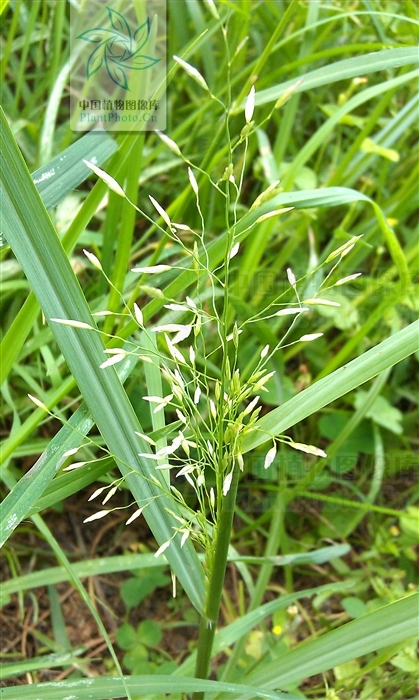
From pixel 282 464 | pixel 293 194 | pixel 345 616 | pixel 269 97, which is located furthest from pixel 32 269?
pixel 345 616

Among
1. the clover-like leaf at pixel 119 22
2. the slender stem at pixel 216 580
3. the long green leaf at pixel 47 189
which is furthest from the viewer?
the clover-like leaf at pixel 119 22

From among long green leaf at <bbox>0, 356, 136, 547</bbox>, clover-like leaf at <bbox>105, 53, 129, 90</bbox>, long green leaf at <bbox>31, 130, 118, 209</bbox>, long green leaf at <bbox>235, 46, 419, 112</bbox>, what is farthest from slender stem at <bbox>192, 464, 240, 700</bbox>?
clover-like leaf at <bbox>105, 53, 129, 90</bbox>

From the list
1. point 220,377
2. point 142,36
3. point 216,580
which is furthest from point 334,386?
point 142,36

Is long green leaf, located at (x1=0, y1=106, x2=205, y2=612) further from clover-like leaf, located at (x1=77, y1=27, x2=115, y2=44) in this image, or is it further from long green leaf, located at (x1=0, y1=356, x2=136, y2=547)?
clover-like leaf, located at (x1=77, y1=27, x2=115, y2=44)

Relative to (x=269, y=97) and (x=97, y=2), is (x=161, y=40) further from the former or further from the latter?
(x=269, y=97)

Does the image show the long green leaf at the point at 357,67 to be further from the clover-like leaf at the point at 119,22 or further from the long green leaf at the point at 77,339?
the clover-like leaf at the point at 119,22

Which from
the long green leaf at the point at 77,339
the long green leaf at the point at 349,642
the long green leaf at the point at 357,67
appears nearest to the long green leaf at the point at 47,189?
the long green leaf at the point at 77,339
